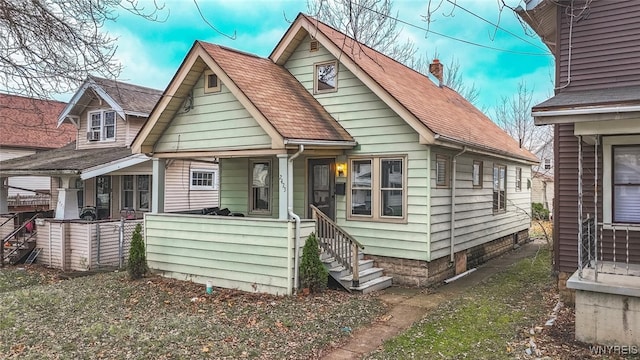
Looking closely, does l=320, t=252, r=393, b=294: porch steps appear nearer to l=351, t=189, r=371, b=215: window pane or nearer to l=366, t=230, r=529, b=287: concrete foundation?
l=366, t=230, r=529, b=287: concrete foundation

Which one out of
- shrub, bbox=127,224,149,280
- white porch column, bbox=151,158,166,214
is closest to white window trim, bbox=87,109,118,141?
white porch column, bbox=151,158,166,214

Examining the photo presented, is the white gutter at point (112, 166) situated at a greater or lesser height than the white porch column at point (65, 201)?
greater

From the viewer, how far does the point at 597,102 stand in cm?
629

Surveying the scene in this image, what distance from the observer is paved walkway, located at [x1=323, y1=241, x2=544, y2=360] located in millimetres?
5938

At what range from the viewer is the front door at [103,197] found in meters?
17.8

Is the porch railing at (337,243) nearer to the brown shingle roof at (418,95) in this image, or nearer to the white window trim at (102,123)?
the brown shingle roof at (418,95)

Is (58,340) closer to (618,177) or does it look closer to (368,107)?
(368,107)

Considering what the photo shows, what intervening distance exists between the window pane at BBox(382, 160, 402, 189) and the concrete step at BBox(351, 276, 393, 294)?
198cm

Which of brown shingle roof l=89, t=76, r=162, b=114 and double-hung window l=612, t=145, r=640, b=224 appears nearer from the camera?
double-hung window l=612, t=145, r=640, b=224

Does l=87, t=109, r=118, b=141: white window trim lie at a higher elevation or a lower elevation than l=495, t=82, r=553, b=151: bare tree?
lower

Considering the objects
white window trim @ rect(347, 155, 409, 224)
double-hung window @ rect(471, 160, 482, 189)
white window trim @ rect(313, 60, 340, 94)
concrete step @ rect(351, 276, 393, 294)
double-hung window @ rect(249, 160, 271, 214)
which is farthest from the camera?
double-hung window @ rect(471, 160, 482, 189)

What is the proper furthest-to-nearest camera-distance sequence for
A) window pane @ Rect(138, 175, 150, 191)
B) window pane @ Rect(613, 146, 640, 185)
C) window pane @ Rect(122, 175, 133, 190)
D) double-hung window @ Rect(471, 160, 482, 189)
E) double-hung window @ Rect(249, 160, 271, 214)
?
window pane @ Rect(122, 175, 133, 190)
window pane @ Rect(138, 175, 150, 191)
double-hung window @ Rect(471, 160, 482, 189)
double-hung window @ Rect(249, 160, 271, 214)
window pane @ Rect(613, 146, 640, 185)

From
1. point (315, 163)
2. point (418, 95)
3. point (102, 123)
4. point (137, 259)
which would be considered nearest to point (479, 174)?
point (418, 95)

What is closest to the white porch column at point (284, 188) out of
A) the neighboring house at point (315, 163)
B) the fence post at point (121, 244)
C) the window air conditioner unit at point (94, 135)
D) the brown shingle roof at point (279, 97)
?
the neighboring house at point (315, 163)
